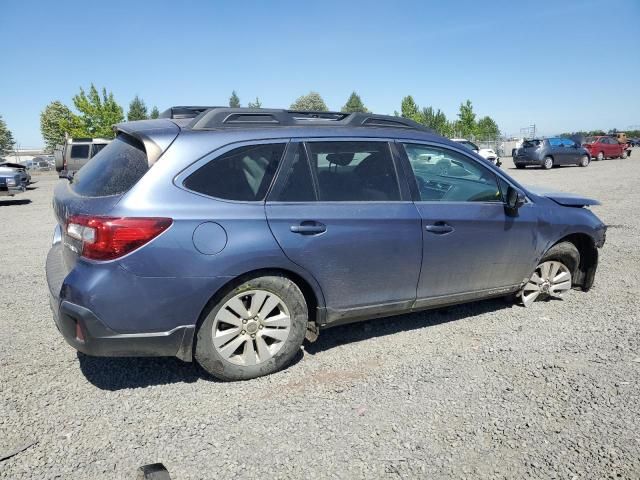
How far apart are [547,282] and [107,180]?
4066 millimetres

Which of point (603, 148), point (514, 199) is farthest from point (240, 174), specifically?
point (603, 148)

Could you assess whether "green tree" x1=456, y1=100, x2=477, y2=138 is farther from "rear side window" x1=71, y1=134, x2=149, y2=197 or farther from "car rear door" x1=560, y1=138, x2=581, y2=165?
"rear side window" x1=71, y1=134, x2=149, y2=197

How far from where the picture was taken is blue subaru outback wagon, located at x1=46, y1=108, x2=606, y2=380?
2881mm

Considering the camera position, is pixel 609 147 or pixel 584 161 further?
pixel 609 147

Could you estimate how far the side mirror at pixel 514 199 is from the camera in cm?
415

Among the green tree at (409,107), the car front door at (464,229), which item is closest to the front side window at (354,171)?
the car front door at (464,229)

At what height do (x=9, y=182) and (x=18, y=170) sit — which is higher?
(x=18, y=170)

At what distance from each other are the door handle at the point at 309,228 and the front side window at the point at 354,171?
8.6 inches

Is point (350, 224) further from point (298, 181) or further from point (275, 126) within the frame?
point (275, 126)

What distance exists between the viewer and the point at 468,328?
13.9 feet

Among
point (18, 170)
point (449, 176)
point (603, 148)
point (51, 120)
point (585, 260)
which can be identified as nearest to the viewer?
point (449, 176)

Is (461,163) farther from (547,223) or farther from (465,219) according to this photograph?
(547,223)

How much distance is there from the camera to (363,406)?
3.00m

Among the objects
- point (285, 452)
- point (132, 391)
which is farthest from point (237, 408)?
point (132, 391)
